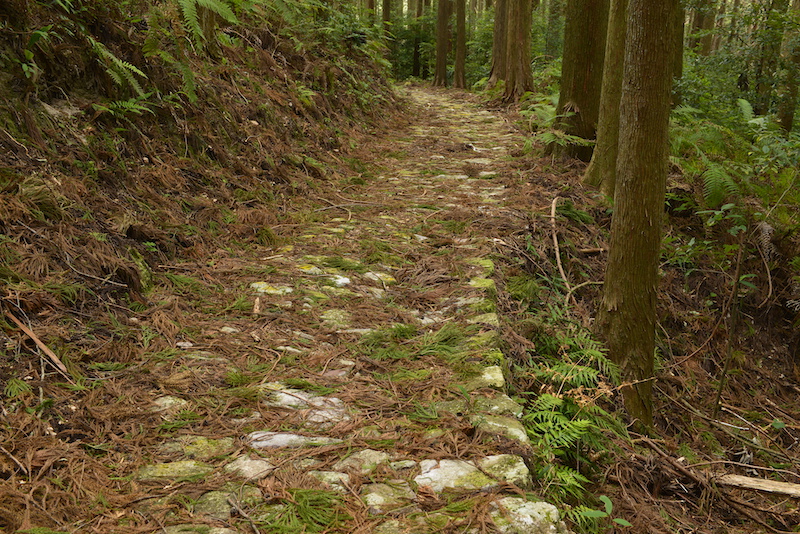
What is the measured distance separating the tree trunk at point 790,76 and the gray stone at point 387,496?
11.2m

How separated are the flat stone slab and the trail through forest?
0.01 meters

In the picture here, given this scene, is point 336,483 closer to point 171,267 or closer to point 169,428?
point 169,428

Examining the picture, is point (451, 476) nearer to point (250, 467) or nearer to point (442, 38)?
point (250, 467)

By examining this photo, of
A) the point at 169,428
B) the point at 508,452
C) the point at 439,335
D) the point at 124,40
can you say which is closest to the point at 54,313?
the point at 169,428

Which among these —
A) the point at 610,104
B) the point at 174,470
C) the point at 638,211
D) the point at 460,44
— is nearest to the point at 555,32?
A: the point at 460,44

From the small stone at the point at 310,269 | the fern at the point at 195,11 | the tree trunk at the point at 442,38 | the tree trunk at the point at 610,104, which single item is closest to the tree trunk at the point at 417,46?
the tree trunk at the point at 442,38

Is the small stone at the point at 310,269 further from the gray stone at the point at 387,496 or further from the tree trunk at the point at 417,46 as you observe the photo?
the tree trunk at the point at 417,46

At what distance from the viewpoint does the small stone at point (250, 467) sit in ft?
7.18

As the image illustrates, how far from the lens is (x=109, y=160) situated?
421 centimetres

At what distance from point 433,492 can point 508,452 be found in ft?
1.32

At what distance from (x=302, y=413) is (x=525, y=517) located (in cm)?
115

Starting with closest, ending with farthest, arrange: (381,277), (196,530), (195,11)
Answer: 1. (196,530)
2. (381,277)
3. (195,11)

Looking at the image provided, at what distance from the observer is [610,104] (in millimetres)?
6062

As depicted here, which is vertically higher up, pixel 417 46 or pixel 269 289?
pixel 417 46
